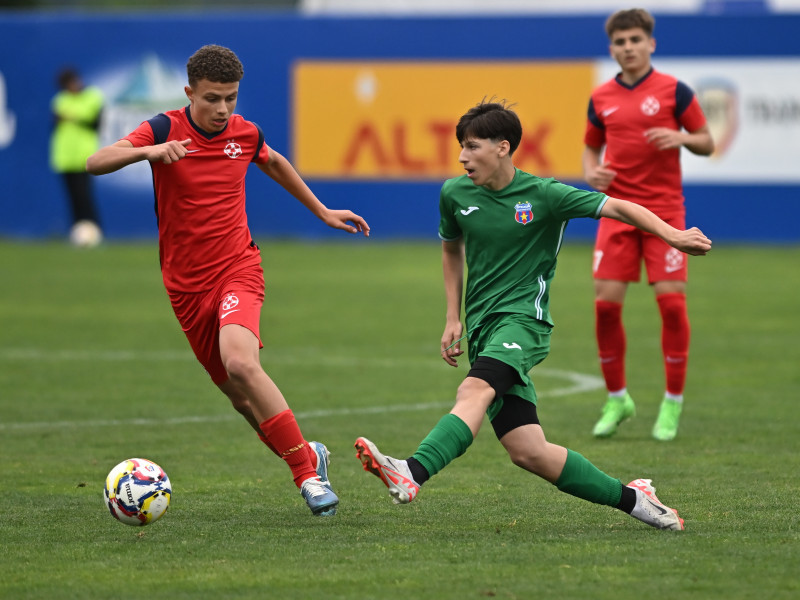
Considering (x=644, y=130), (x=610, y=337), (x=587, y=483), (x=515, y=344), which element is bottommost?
(x=610, y=337)

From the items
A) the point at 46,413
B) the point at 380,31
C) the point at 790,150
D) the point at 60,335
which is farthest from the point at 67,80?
the point at 46,413

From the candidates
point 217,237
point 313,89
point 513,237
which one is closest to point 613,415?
point 513,237

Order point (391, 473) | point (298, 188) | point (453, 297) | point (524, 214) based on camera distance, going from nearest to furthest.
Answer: point (391, 473) < point (524, 214) < point (453, 297) < point (298, 188)

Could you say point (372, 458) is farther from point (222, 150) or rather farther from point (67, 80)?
point (67, 80)

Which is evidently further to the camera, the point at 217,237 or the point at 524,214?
the point at 217,237

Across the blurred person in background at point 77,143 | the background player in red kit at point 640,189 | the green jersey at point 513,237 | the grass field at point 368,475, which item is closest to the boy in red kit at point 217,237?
the grass field at point 368,475

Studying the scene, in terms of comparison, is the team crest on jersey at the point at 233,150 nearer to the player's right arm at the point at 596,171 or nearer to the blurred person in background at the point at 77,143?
the player's right arm at the point at 596,171

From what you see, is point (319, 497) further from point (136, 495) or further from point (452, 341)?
point (452, 341)

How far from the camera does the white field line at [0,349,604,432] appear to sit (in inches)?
341

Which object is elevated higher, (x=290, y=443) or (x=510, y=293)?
(x=510, y=293)

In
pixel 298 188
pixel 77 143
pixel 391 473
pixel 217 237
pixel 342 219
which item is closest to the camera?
pixel 391 473

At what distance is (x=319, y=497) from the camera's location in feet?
19.0

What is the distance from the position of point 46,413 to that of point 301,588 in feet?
15.8

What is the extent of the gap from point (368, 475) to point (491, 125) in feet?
7.62
